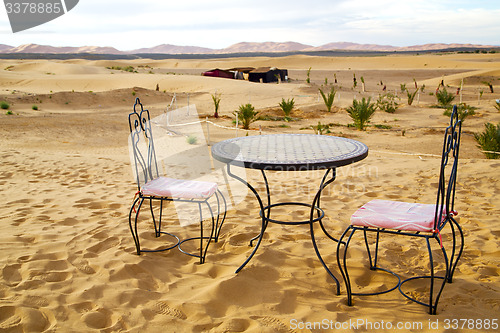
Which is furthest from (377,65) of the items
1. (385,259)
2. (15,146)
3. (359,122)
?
(385,259)

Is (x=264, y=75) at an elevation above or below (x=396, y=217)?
above

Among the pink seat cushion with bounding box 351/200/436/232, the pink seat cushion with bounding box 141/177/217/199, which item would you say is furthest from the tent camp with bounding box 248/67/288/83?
the pink seat cushion with bounding box 351/200/436/232

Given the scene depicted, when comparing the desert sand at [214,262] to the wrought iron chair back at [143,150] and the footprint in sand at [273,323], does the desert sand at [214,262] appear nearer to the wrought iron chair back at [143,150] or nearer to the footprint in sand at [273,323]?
the footprint in sand at [273,323]

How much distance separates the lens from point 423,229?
204 cm

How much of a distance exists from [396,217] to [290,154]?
30.1 inches

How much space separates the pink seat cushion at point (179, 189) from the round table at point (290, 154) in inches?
8.6

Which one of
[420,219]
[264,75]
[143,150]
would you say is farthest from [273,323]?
[264,75]

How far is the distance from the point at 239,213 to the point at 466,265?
186cm

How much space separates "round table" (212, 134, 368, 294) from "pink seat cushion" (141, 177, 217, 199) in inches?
8.6

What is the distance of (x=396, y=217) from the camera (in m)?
2.18

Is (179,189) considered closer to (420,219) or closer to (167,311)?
(167,311)

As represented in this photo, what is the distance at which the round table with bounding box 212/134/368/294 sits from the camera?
7.68 ft

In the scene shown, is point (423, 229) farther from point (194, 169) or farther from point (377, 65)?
point (377, 65)

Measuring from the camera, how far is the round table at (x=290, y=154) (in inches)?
92.2
